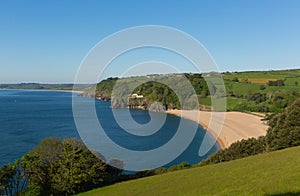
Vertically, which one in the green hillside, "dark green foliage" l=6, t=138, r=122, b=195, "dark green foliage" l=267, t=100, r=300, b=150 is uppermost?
the green hillside

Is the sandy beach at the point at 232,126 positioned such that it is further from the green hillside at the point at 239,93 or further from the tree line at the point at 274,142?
the tree line at the point at 274,142

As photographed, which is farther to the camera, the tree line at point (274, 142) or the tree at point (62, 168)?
the tree line at point (274, 142)

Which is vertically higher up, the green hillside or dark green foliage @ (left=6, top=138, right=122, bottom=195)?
the green hillside

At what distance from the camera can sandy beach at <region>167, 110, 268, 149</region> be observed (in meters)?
54.4

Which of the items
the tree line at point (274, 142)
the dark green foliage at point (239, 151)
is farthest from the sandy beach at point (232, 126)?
the tree line at point (274, 142)

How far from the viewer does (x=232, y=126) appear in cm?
6544

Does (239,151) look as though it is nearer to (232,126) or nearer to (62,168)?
(62,168)

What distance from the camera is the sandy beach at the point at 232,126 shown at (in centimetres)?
5441

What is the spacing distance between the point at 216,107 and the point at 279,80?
37.9 m

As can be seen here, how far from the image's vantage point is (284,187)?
24.9ft

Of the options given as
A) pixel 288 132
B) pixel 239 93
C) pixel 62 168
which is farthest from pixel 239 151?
pixel 239 93

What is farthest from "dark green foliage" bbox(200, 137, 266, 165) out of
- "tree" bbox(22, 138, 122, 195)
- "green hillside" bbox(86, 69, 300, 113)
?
"green hillside" bbox(86, 69, 300, 113)

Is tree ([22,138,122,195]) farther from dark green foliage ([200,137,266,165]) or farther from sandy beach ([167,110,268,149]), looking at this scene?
sandy beach ([167,110,268,149])

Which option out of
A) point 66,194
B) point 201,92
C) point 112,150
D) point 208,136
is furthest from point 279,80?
point 66,194
